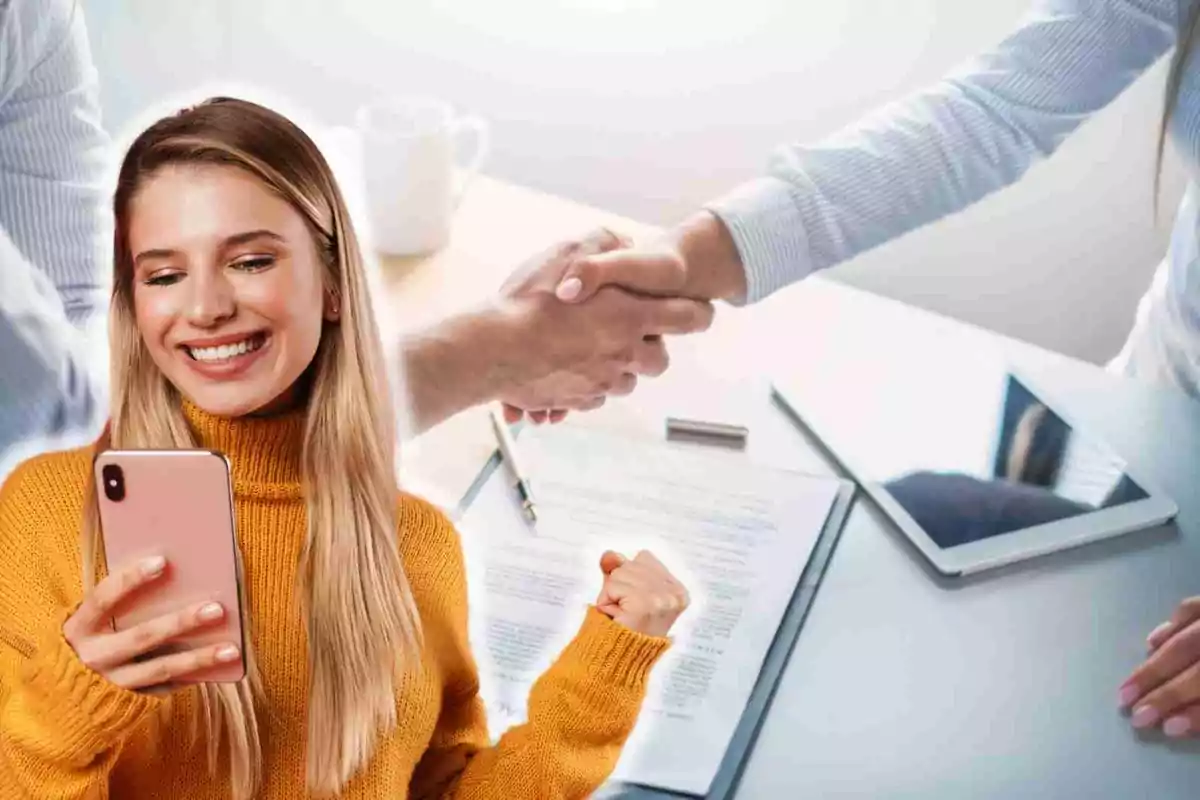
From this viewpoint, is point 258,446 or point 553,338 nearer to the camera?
point 258,446

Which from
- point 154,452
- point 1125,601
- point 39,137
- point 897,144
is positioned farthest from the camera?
point 897,144

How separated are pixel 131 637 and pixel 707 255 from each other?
441mm

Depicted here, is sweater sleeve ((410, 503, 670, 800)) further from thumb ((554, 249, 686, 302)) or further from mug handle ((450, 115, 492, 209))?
mug handle ((450, 115, 492, 209))

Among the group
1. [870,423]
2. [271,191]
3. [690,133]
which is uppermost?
[271,191]

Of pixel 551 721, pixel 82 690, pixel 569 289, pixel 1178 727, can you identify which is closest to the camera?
pixel 82 690

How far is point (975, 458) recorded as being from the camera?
2.35ft

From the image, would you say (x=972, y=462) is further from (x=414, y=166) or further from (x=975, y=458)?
(x=414, y=166)

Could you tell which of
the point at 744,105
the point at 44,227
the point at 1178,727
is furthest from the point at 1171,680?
the point at 44,227

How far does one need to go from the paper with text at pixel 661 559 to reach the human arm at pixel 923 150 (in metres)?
0.10

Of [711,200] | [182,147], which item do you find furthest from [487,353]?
[182,147]

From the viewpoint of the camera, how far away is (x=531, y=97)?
0.78 m

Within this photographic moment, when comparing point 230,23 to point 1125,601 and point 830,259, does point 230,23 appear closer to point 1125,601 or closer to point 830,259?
point 830,259

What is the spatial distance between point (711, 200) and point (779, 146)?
57 millimetres

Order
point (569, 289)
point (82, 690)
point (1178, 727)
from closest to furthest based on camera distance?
point (82, 690)
point (1178, 727)
point (569, 289)
